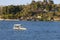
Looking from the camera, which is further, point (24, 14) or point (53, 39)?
point (24, 14)

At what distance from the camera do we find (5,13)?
198250 mm

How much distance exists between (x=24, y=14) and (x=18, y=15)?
141 inches

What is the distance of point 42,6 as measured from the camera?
199 meters

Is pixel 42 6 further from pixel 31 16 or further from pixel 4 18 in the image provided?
pixel 4 18

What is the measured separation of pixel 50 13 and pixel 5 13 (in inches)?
1057

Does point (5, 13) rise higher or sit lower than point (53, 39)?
lower

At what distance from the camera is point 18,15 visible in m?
193

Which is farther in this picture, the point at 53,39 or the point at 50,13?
the point at 50,13

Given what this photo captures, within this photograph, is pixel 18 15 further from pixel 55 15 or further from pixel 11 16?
pixel 55 15

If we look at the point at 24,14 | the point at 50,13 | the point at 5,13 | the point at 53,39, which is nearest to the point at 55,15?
the point at 50,13

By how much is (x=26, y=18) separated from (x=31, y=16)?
12.7ft

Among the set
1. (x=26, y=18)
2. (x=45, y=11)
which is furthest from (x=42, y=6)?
(x=26, y=18)

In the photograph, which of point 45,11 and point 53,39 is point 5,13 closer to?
point 45,11

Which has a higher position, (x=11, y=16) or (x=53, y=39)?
(x=53, y=39)
